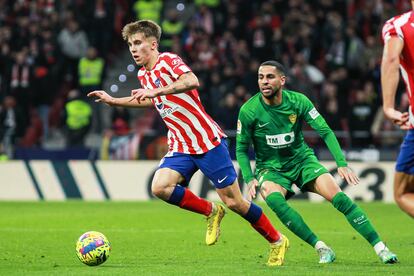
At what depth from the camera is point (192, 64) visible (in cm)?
2227

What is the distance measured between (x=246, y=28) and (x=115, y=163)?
5.46 meters

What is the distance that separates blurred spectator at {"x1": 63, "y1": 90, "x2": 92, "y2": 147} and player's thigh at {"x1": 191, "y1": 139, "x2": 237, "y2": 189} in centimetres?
1223

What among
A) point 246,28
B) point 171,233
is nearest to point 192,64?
point 246,28

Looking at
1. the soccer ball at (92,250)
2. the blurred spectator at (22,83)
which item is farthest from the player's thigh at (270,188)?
the blurred spectator at (22,83)

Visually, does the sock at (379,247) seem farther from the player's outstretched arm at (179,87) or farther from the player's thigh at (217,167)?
the player's outstretched arm at (179,87)

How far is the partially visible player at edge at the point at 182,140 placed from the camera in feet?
31.0

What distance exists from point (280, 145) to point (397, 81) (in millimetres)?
2848

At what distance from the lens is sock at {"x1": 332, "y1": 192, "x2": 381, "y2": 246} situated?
896cm

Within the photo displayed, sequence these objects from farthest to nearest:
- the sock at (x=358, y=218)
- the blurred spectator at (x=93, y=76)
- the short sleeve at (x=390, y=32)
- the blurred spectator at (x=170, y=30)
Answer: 1. the blurred spectator at (x=170, y=30)
2. the blurred spectator at (x=93, y=76)
3. the sock at (x=358, y=218)
4. the short sleeve at (x=390, y=32)

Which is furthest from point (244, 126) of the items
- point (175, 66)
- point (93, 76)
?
point (93, 76)

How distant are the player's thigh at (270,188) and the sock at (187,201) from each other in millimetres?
768

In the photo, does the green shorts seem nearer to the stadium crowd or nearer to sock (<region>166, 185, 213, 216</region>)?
sock (<region>166, 185, 213, 216</region>)

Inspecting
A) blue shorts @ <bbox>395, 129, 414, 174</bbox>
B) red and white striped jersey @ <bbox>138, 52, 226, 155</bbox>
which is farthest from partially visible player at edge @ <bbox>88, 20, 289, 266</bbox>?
blue shorts @ <bbox>395, 129, 414, 174</bbox>

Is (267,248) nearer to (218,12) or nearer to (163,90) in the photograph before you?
(163,90)
